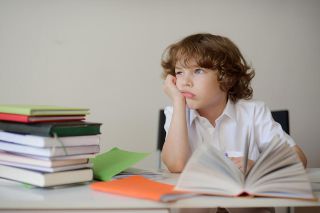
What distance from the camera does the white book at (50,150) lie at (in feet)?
2.71

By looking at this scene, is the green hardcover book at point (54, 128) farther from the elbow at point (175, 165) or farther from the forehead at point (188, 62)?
the forehead at point (188, 62)

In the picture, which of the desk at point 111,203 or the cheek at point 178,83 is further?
the cheek at point 178,83

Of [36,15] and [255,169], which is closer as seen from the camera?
[255,169]

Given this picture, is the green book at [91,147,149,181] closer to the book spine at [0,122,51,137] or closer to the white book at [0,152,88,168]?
the white book at [0,152,88,168]

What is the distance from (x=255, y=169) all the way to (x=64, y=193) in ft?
1.43

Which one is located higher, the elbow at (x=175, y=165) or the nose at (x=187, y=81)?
the nose at (x=187, y=81)

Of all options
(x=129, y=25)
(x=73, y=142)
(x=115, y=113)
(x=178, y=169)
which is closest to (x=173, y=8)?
(x=129, y=25)

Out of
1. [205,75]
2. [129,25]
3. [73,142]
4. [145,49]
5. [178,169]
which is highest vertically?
[129,25]

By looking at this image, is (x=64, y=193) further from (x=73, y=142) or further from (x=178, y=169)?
(x=178, y=169)

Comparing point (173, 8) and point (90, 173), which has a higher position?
point (173, 8)

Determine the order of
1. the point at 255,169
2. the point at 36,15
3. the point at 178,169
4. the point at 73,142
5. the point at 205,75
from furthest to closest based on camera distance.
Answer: the point at 36,15 < the point at 205,75 < the point at 178,169 < the point at 73,142 < the point at 255,169

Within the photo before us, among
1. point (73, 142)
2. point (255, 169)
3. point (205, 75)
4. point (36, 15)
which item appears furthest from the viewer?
point (36, 15)

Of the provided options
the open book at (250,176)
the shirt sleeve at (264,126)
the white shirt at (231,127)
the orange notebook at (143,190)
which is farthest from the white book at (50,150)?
the shirt sleeve at (264,126)

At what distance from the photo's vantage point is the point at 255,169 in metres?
0.75
